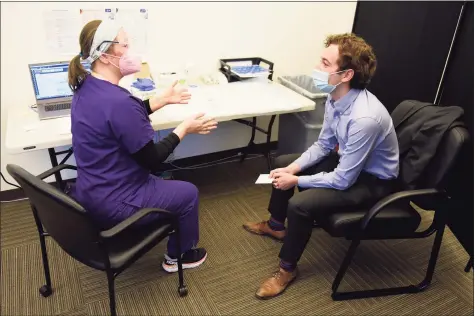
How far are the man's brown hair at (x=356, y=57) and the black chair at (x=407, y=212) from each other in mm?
419

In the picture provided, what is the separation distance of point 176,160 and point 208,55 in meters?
0.81

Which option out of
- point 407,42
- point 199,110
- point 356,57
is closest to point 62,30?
point 199,110

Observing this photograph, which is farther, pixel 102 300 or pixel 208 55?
pixel 208 55

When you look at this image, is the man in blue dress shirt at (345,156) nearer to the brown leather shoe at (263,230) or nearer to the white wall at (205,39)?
the brown leather shoe at (263,230)

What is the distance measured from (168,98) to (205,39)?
0.82 m

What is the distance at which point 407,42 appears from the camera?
8.55ft

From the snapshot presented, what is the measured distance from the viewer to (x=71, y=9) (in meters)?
2.13

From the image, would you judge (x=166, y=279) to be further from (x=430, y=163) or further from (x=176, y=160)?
(x=430, y=163)

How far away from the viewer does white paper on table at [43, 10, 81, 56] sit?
2104mm

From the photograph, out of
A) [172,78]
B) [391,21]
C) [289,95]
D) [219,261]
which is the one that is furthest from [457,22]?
[219,261]

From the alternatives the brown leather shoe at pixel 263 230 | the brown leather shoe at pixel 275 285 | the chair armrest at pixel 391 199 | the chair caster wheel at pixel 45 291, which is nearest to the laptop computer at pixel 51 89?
the chair caster wheel at pixel 45 291

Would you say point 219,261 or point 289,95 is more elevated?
point 289,95

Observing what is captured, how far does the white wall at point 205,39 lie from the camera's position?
2.09 metres

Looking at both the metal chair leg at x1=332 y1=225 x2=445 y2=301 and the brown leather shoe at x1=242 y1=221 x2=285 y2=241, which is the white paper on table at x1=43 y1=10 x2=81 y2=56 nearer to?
the brown leather shoe at x1=242 y1=221 x2=285 y2=241
